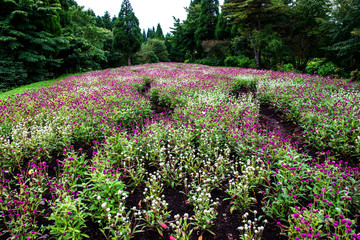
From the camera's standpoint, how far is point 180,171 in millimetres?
4055

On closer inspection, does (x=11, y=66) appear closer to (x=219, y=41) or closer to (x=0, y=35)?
(x=0, y=35)

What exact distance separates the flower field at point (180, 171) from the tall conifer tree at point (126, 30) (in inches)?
1080

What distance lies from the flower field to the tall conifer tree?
1080 inches

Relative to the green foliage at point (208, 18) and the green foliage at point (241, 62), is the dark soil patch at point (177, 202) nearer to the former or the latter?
the green foliage at point (241, 62)

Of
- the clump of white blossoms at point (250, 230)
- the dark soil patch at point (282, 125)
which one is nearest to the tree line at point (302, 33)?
the dark soil patch at point (282, 125)

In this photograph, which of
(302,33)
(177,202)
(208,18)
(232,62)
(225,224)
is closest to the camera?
(225,224)

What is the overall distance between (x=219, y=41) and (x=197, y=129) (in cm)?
3301

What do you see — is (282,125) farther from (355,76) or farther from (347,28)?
(347,28)

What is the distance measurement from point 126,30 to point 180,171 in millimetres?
34658

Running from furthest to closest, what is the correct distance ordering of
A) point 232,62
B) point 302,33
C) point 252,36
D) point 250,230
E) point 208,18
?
point 208,18, point 232,62, point 252,36, point 302,33, point 250,230

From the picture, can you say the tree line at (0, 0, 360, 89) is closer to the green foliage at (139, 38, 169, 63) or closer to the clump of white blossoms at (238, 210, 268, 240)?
the clump of white blossoms at (238, 210, 268, 240)

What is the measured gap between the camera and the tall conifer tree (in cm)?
3231

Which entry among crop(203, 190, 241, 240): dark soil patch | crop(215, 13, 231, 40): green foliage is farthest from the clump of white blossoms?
crop(215, 13, 231, 40): green foliage

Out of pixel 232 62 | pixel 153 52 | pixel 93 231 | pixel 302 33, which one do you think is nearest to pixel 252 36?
pixel 302 33
